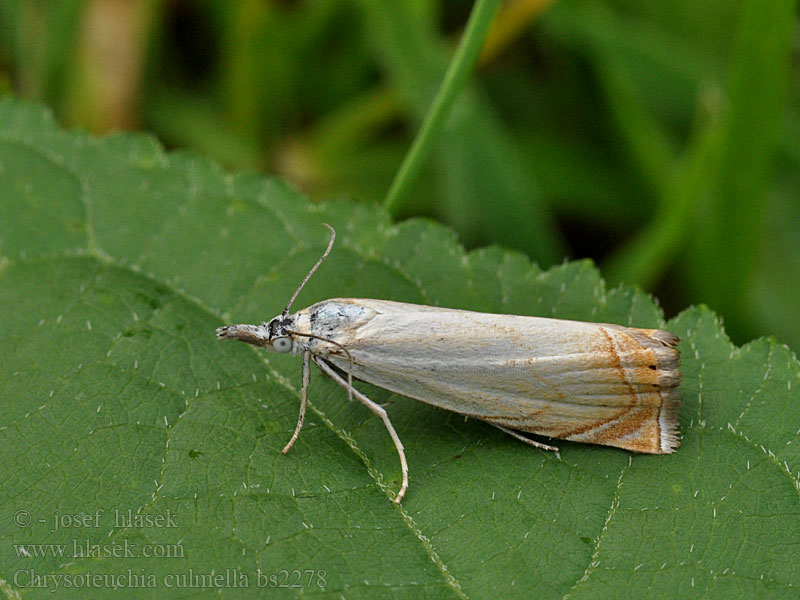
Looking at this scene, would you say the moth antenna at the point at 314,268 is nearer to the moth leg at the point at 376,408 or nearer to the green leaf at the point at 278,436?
the green leaf at the point at 278,436

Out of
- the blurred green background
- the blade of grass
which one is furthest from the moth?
the blurred green background

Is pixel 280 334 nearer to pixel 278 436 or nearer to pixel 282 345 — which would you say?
pixel 282 345

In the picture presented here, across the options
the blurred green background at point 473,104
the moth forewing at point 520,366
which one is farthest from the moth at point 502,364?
the blurred green background at point 473,104

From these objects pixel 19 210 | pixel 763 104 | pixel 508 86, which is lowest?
pixel 19 210

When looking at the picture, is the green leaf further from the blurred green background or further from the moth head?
the blurred green background

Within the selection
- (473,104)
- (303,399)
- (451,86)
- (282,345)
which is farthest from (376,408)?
(473,104)

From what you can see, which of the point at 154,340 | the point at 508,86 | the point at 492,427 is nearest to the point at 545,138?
the point at 508,86

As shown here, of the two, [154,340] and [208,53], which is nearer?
[154,340]

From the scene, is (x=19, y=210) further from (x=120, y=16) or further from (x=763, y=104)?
(x=763, y=104)
